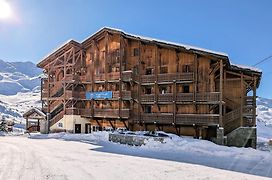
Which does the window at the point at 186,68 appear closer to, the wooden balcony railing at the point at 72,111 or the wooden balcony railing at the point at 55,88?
the wooden balcony railing at the point at 72,111

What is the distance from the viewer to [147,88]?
35156 mm

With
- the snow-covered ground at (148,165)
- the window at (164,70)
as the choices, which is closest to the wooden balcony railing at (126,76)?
the window at (164,70)

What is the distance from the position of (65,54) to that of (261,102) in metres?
121

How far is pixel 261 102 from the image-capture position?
13750 cm

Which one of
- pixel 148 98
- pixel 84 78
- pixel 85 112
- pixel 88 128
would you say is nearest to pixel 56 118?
pixel 85 112

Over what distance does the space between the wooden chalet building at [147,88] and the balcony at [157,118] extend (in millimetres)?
91

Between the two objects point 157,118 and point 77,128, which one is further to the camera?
point 77,128

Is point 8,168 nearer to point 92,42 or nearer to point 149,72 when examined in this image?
point 149,72

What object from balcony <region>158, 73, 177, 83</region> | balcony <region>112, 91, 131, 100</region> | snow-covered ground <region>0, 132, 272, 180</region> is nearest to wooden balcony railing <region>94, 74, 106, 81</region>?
balcony <region>112, 91, 131, 100</region>

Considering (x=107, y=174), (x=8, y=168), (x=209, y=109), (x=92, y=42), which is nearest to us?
(x=107, y=174)

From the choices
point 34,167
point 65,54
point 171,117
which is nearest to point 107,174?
point 34,167

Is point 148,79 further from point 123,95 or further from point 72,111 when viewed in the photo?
point 72,111

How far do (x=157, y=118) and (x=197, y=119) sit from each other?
508 centimetres

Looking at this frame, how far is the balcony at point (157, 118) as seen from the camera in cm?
3173
